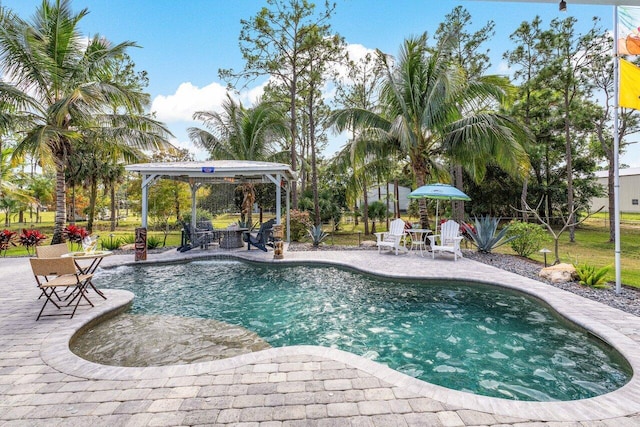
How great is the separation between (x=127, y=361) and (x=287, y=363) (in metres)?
2.02

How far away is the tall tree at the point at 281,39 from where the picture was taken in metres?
16.9

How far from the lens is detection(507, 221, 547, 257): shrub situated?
1024 centimetres

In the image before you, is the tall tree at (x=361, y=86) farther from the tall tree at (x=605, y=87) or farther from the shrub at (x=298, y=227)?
the tall tree at (x=605, y=87)

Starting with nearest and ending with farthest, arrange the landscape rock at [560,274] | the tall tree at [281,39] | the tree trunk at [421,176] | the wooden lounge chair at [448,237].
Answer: the landscape rock at [560,274] < the wooden lounge chair at [448,237] < the tree trunk at [421,176] < the tall tree at [281,39]

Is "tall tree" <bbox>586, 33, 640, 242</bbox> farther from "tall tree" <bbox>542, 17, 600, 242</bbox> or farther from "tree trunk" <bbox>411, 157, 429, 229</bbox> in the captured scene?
"tree trunk" <bbox>411, 157, 429, 229</bbox>

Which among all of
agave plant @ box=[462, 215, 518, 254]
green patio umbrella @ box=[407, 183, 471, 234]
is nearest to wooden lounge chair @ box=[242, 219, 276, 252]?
green patio umbrella @ box=[407, 183, 471, 234]

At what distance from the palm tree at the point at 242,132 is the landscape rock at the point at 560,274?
12712mm

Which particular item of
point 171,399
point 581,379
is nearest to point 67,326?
point 171,399

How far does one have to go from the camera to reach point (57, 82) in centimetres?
1162

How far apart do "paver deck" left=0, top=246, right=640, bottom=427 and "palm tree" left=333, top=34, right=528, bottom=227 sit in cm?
779

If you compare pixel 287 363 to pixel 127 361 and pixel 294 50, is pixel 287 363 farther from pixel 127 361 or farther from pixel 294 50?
pixel 294 50

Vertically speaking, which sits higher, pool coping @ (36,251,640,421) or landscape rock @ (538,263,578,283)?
landscape rock @ (538,263,578,283)

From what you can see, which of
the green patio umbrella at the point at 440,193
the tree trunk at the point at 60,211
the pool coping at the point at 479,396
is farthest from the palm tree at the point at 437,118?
the tree trunk at the point at 60,211

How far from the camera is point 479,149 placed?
433 inches
